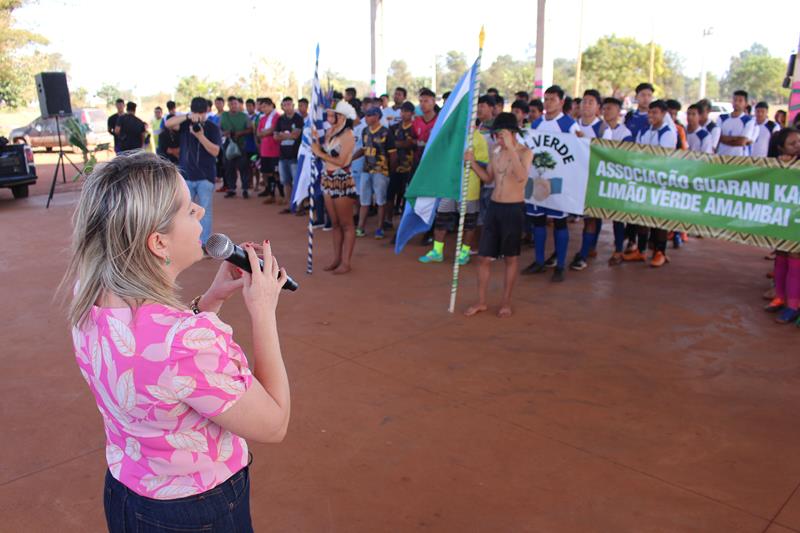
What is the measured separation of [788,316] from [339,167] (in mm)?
4645

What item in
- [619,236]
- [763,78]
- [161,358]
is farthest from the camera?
[763,78]

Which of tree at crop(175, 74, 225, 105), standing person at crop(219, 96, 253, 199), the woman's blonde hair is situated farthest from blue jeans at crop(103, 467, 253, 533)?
tree at crop(175, 74, 225, 105)

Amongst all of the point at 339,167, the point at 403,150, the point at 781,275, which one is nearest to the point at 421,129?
the point at 403,150

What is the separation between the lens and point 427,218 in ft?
21.7

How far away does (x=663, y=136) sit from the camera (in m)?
7.55

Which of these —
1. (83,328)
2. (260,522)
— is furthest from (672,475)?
(83,328)

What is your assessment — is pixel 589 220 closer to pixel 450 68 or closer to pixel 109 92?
pixel 109 92

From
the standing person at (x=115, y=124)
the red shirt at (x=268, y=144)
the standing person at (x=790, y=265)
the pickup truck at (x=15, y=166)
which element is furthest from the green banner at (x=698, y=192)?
the pickup truck at (x=15, y=166)

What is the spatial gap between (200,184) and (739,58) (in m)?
102

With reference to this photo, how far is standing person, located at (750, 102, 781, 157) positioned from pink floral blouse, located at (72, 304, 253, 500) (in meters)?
10.0

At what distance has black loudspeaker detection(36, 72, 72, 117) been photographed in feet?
48.4

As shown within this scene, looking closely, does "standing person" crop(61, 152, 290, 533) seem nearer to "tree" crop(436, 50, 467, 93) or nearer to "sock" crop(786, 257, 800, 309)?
"sock" crop(786, 257, 800, 309)

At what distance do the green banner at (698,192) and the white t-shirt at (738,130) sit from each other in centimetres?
289

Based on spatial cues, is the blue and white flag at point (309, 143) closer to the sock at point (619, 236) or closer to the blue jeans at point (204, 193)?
the blue jeans at point (204, 193)
